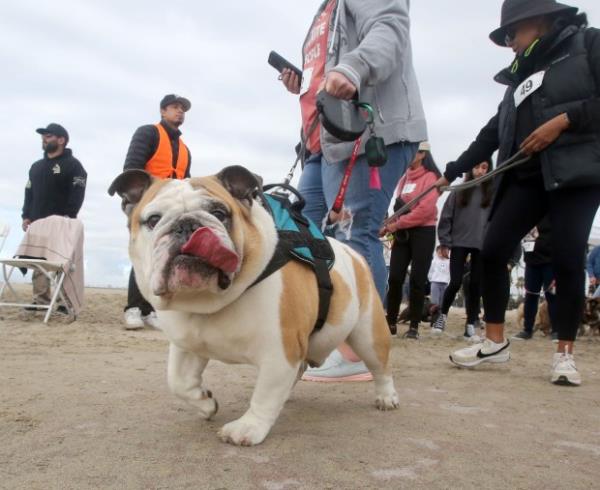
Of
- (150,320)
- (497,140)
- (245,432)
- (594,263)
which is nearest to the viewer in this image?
(245,432)

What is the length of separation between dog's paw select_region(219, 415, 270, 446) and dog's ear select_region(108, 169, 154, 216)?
0.82 m

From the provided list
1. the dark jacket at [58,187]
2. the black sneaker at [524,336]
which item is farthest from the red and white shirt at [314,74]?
the black sneaker at [524,336]

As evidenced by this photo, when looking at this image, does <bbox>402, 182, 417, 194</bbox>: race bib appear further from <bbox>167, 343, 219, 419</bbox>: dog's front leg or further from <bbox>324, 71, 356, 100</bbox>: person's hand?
<bbox>167, 343, 219, 419</bbox>: dog's front leg

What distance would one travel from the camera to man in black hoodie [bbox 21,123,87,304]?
662 centimetres

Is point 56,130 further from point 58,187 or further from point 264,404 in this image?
point 264,404

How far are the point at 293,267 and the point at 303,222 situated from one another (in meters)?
0.33

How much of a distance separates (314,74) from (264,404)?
6.45 feet

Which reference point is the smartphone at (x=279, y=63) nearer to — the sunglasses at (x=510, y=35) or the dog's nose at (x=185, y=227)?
the sunglasses at (x=510, y=35)

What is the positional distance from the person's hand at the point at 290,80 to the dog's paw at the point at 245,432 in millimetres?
2255

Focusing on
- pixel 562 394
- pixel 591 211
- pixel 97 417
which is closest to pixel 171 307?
pixel 97 417

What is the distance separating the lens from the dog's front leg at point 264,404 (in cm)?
185

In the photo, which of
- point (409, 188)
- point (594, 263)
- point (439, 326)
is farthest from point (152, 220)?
point (594, 263)

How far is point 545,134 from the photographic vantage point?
3119 mm

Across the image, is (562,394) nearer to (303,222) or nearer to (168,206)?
(303,222)
